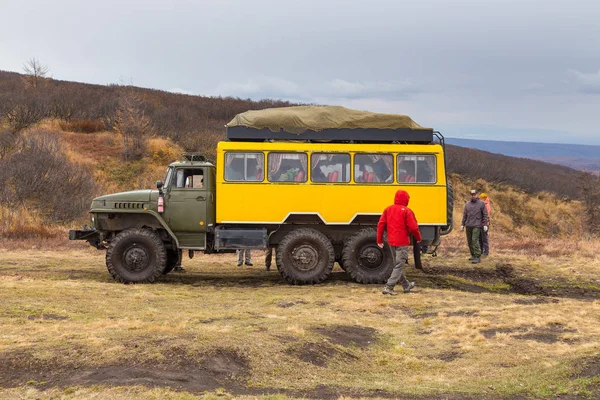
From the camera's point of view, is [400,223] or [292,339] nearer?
[292,339]

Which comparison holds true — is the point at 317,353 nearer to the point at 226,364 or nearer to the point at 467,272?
the point at 226,364

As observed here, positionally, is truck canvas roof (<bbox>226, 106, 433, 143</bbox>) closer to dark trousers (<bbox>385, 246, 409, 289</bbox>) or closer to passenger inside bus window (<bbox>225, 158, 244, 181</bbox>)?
passenger inside bus window (<bbox>225, 158, 244, 181</bbox>)

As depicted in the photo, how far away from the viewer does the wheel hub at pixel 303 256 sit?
41.8 feet

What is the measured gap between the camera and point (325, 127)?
12867mm

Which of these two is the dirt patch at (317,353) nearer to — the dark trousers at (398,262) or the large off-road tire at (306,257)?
the dark trousers at (398,262)

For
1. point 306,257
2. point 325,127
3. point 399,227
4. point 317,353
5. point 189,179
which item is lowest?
point 317,353

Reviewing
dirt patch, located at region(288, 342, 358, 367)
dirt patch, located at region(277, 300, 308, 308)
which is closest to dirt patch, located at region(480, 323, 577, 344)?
dirt patch, located at region(288, 342, 358, 367)

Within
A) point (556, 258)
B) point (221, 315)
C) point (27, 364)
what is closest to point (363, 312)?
point (221, 315)

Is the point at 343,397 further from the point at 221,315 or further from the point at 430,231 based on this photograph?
the point at 430,231

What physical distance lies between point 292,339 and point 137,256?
20.3ft

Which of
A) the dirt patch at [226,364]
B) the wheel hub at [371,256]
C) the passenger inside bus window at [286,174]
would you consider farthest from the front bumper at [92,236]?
the dirt patch at [226,364]

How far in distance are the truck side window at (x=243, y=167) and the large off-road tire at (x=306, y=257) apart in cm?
140

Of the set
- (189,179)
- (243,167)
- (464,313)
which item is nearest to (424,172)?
(243,167)

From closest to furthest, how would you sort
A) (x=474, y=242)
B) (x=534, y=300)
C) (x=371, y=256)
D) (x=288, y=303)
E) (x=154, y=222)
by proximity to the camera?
1. (x=288, y=303)
2. (x=534, y=300)
3. (x=371, y=256)
4. (x=154, y=222)
5. (x=474, y=242)
